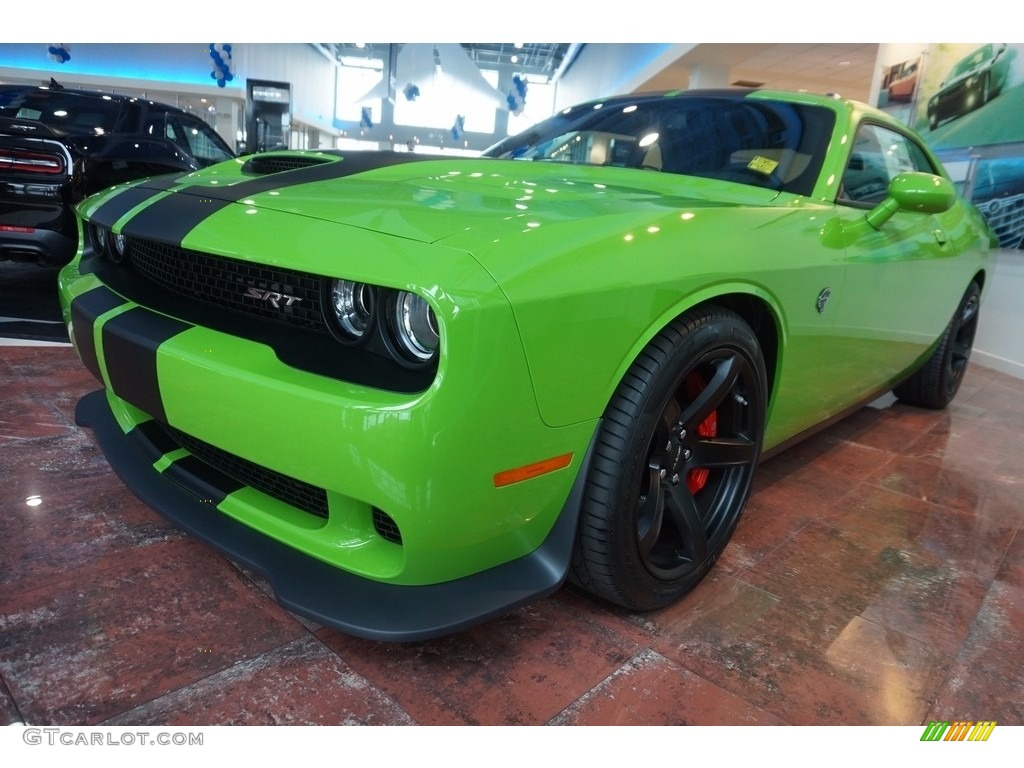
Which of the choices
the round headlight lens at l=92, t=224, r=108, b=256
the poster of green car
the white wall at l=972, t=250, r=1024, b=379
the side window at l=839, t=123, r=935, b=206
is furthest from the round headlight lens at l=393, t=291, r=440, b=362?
the poster of green car

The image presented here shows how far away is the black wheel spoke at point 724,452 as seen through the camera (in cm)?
150

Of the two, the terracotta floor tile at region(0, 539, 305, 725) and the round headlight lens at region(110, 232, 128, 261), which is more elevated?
the round headlight lens at region(110, 232, 128, 261)

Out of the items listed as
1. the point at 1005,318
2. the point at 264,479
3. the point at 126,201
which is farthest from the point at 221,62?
the point at 264,479

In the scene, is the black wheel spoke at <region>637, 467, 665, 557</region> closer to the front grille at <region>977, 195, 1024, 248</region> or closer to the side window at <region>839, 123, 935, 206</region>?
the side window at <region>839, 123, 935, 206</region>

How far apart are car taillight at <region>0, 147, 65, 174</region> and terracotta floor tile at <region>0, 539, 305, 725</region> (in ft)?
9.83

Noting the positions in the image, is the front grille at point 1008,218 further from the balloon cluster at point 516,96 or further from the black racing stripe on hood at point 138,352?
the balloon cluster at point 516,96

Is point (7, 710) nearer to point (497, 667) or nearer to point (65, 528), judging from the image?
point (65, 528)

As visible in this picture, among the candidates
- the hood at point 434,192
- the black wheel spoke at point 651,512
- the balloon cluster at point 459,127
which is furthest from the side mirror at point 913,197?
the balloon cluster at point 459,127

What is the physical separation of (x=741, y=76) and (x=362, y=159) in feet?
39.6

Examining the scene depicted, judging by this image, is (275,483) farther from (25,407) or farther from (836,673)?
(25,407)

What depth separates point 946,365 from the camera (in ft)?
10.7

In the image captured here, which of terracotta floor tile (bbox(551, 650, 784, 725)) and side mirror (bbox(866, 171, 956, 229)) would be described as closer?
terracotta floor tile (bbox(551, 650, 784, 725))

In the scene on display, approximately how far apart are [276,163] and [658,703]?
4.77ft

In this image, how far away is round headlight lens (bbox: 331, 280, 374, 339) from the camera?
3.98ft
